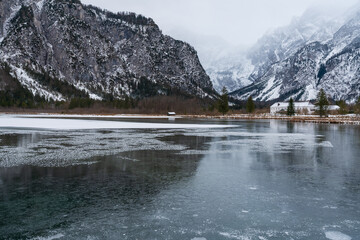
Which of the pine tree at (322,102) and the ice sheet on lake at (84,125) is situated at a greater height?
the pine tree at (322,102)

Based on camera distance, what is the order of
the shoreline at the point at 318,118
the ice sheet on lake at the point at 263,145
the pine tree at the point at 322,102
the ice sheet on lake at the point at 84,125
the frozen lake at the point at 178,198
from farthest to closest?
the pine tree at the point at 322,102, the shoreline at the point at 318,118, the ice sheet on lake at the point at 84,125, the ice sheet on lake at the point at 263,145, the frozen lake at the point at 178,198

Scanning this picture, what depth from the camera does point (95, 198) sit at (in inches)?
387

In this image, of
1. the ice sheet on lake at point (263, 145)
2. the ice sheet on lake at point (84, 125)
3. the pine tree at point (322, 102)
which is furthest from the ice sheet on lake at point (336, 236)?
the pine tree at point (322, 102)

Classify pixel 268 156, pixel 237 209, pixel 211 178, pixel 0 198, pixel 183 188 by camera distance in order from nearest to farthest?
pixel 237 209, pixel 0 198, pixel 183 188, pixel 211 178, pixel 268 156

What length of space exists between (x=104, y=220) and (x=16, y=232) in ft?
6.72

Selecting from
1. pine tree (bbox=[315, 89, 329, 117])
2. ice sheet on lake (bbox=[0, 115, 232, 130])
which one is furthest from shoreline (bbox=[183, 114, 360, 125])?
ice sheet on lake (bbox=[0, 115, 232, 130])

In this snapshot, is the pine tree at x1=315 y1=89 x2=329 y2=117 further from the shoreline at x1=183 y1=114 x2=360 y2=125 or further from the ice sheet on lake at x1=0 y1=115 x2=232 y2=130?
the ice sheet on lake at x1=0 y1=115 x2=232 y2=130

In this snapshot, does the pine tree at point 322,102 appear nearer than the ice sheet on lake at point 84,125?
No

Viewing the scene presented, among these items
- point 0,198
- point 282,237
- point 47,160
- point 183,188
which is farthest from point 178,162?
point 282,237

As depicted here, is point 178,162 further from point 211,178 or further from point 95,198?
point 95,198

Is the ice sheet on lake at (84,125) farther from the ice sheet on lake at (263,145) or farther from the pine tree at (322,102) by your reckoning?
the pine tree at (322,102)

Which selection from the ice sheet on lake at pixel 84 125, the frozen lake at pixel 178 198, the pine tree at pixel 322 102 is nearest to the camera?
the frozen lake at pixel 178 198

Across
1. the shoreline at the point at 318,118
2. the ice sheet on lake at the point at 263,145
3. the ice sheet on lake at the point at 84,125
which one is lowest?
the ice sheet on lake at the point at 263,145

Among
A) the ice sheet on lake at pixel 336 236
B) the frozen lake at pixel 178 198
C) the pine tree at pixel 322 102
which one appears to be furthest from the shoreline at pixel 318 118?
the ice sheet on lake at pixel 336 236
